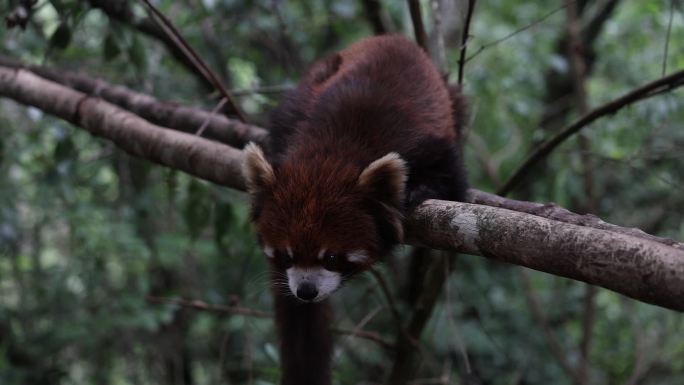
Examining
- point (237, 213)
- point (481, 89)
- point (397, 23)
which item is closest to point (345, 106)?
point (237, 213)

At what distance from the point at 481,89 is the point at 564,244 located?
13.3 ft

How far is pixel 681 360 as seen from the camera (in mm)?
6133

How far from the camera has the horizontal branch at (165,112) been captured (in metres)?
3.60

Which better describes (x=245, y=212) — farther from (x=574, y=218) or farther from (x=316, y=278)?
(x=574, y=218)

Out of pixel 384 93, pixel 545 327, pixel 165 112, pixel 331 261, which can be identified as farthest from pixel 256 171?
pixel 545 327

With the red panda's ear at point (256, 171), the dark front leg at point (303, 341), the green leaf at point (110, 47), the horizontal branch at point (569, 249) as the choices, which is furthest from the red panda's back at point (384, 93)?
the green leaf at point (110, 47)

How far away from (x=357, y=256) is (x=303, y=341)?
0.91 meters

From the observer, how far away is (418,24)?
3939 millimetres

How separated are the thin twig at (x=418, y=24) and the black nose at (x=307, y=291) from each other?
6.22 feet

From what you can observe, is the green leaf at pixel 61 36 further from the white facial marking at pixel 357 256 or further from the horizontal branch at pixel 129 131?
the white facial marking at pixel 357 256

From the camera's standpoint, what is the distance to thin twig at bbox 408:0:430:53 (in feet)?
12.3

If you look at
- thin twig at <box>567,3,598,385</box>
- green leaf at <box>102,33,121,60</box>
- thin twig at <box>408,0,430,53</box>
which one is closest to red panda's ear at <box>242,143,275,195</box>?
thin twig at <box>408,0,430,53</box>

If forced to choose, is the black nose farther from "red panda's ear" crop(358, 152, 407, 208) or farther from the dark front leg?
the dark front leg

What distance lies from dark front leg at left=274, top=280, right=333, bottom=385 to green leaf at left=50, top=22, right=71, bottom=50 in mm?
1832
